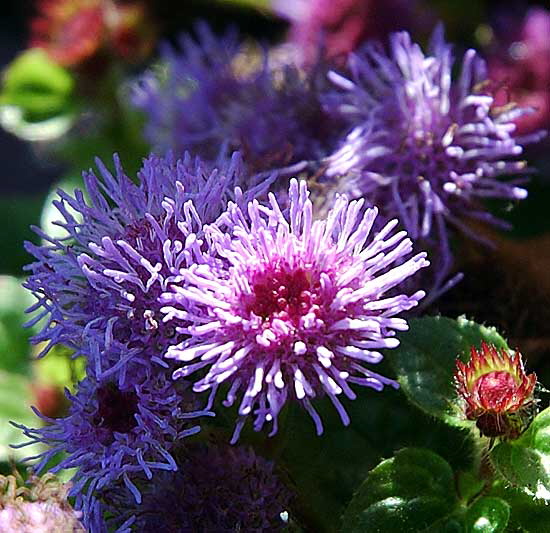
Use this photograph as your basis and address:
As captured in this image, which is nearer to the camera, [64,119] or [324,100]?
[324,100]

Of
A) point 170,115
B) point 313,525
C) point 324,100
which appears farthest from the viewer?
point 170,115

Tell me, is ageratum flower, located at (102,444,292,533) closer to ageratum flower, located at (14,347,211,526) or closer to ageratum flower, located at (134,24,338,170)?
ageratum flower, located at (14,347,211,526)

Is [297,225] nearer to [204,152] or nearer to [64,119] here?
[204,152]

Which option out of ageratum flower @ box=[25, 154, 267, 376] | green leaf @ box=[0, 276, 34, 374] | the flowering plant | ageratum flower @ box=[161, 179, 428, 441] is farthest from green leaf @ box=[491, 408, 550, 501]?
green leaf @ box=[0, 276, 34, 374]

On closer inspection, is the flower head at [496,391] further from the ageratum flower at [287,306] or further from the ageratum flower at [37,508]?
the ageratum flower at [37,508]

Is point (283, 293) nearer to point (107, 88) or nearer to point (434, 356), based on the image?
point (434, 356)

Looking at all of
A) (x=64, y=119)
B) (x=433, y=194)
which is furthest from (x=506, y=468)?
(x=64, y=119)

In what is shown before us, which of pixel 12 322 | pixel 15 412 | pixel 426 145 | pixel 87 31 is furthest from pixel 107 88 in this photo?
pixel 426 145
